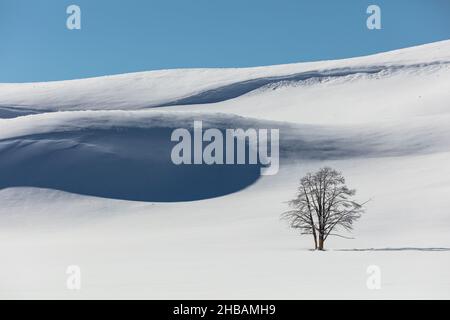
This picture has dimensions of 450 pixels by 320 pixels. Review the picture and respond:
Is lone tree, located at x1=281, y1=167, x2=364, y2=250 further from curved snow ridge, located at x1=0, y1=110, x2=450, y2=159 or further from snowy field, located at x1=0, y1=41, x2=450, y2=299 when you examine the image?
curved snow ridge, located at x1=0, y1=110, x2=450, y2=159

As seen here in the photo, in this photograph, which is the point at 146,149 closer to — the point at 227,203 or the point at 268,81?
the point at 227,203

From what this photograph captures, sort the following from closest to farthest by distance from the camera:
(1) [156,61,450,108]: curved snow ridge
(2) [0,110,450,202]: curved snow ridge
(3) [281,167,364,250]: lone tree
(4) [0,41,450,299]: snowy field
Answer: (4) [0,41,450,299]: snowy field → (3) [281,167,364,250]: lone tree → (2) [0,110,450,202]: curved snow ridge → (1) [156,61,450,108]: curved snow ridge

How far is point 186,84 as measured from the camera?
14500 cm

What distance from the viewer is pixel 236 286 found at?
18781mm

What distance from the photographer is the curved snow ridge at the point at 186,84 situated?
134 m

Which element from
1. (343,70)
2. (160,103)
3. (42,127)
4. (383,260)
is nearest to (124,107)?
(160,103)

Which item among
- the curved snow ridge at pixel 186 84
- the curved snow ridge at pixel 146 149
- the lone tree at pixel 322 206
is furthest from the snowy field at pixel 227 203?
the curved snow ridge at pixel 186 84

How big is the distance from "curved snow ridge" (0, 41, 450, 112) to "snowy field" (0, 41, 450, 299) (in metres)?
6.35

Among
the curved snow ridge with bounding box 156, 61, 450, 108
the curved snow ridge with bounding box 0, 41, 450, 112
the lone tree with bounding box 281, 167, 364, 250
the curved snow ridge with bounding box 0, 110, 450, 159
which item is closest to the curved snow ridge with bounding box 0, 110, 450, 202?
the curved snow ridge with bounding box 0, 110, 450, 159

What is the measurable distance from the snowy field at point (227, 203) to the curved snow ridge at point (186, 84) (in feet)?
20.8

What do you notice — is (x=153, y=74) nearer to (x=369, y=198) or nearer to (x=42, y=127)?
(x=42, y=127)

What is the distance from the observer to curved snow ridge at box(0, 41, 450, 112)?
134 m

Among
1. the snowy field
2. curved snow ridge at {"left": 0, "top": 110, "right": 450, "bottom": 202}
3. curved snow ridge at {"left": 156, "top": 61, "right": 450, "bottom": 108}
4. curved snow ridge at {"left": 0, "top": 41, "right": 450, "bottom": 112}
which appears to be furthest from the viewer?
curved snow ridge at {"left": 0, "top": 41, "right": 450, "bottom": 112}

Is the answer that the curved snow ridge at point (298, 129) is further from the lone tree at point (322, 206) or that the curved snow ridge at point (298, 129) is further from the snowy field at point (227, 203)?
the lone tree at point (322, 206)
